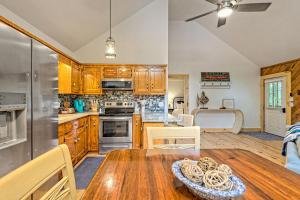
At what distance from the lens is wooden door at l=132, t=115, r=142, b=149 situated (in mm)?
4312

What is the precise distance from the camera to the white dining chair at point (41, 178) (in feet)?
1.97

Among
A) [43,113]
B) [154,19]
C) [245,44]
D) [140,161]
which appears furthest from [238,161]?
[245,44]

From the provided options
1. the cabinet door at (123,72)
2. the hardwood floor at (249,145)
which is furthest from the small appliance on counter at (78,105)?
the hardwood floor at (249,145)

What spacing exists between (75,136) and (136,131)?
53.1 inches

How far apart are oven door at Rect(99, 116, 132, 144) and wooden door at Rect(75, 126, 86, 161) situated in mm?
402

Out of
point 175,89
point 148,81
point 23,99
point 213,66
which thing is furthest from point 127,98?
point 175,89

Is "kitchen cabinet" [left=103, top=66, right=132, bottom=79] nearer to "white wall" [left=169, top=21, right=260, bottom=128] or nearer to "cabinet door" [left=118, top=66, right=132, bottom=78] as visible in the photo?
"cabinet door" [left=118, top=66, right=132, bottom=78]

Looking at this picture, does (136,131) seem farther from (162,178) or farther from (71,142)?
(162,178)

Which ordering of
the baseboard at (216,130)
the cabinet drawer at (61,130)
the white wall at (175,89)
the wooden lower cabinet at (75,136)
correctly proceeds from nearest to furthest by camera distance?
the cabinet drawer at (61,130) → the wooden lower cabinet at (75,136) → the baseboard at (216,130) → the white wall at (175,89)

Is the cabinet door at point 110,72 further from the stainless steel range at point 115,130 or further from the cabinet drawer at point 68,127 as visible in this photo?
the cabinet drawer at point 68,127

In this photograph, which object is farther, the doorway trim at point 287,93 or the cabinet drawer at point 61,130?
the doorway trim at point 287,93

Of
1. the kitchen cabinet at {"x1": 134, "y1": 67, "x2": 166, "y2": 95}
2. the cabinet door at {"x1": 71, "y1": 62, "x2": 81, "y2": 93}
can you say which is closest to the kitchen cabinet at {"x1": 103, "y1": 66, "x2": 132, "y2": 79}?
the kitchen cabinet at {"x1": 134, "y1": 67, "x2": 166, "y2": 95}

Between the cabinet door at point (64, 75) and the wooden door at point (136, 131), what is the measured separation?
1559 millimetres

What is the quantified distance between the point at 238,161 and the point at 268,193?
45 cm
